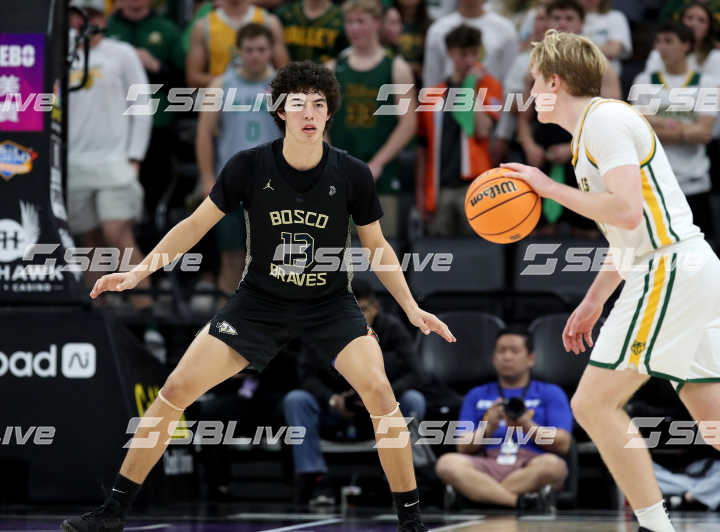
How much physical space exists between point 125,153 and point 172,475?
2.96m

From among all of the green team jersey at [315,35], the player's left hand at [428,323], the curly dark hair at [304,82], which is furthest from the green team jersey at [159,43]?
the player's left hand at [428,323]

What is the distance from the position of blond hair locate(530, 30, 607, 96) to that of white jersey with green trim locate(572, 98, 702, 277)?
0.11 meters

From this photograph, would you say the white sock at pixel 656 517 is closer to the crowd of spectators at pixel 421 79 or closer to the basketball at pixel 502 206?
the basketball at pixel 502 206

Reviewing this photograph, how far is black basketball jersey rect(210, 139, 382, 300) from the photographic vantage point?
557 centimetres

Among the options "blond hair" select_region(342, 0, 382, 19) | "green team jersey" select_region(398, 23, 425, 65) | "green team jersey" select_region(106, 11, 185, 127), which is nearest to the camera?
"blond hair" select_region(342, 0, 382, 19)

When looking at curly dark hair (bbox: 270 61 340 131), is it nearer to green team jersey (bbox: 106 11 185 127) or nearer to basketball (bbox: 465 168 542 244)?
basketball (bbox: 465 168 542 244)

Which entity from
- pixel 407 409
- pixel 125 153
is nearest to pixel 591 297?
pixel 407 409

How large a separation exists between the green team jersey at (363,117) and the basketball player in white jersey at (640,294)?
4634 mm

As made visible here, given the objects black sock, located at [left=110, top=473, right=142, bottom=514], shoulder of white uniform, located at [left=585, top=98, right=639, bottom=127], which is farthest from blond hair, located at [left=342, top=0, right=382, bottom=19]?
black sock, located at [left=110, top=473, right=142, bottom=514]

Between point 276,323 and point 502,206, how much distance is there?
51.4 inches

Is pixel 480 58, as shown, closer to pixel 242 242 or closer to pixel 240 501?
pixel 242 242

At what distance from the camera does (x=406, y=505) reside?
5.39m

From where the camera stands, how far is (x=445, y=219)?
386 inches

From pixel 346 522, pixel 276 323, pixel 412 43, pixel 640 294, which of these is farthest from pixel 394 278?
pixel 412 43
